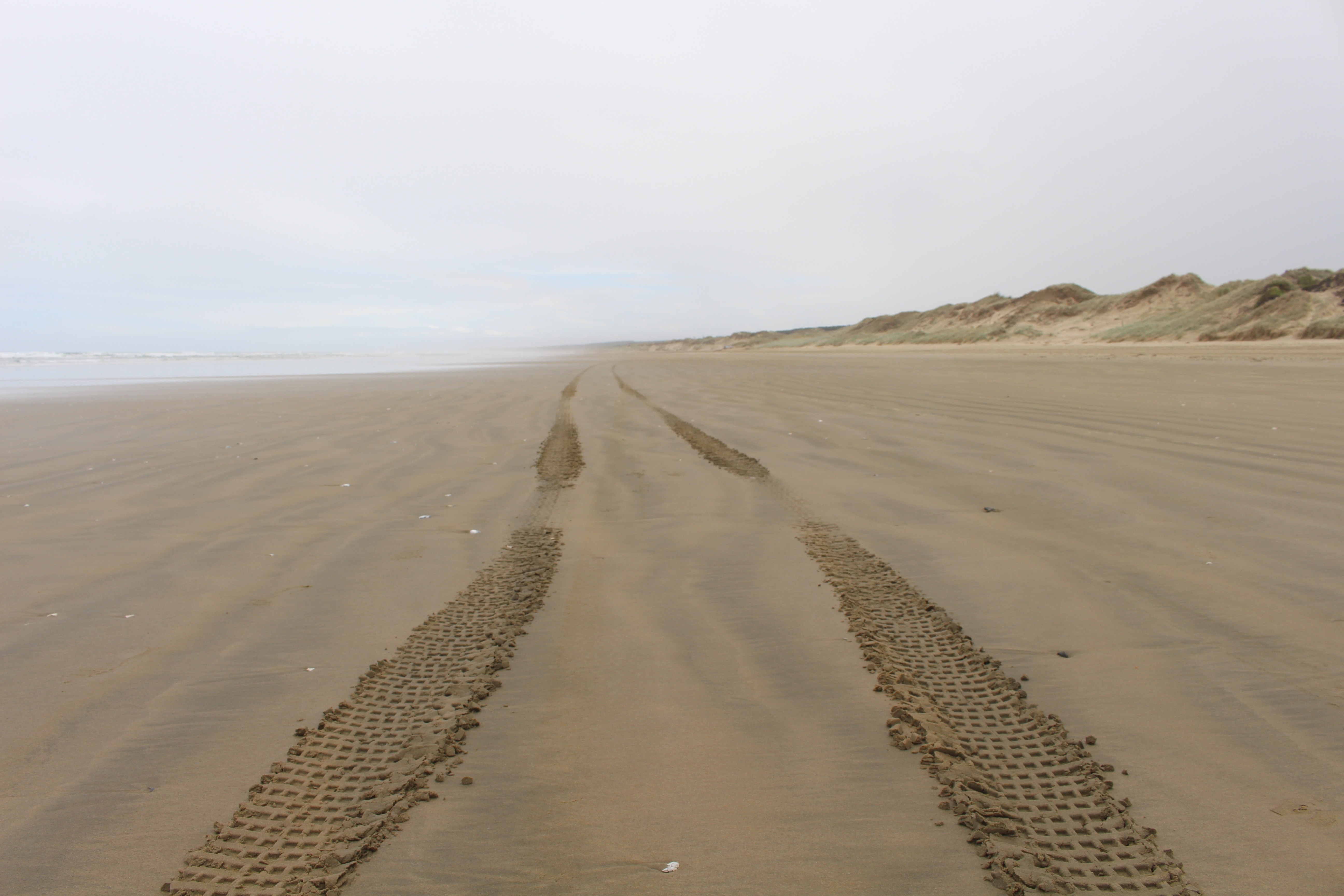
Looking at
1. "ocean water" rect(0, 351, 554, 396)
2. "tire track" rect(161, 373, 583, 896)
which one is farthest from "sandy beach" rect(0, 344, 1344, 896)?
"ocean water" rect(0, 351, 554, 396)

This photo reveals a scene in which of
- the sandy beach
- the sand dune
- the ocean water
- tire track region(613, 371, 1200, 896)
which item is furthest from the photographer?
the sand dune

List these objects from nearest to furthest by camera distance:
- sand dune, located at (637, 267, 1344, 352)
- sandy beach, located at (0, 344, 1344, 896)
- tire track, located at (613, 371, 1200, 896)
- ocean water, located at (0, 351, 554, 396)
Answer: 1. tire track, located at (613, 371, 1200, 896)
2. sandy beach, located at (0, 344, 1344, 896)
3. ocean water, located at (0, 351, 554, 396)
4. sand dune, located at (637, 267, 1344, 352)

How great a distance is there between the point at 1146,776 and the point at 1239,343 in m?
26.3

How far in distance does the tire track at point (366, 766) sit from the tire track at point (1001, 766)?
1.36 metres

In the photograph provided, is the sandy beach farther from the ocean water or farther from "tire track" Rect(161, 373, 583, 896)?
the ocean water

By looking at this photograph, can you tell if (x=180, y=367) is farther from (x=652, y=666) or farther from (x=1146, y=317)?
(x=1146, y=317)

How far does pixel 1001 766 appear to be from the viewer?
1.95 meters

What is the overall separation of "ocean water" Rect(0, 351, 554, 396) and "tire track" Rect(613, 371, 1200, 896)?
1831 cm

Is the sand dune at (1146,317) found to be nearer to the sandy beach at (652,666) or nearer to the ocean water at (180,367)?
the sandy beach at (652,666)

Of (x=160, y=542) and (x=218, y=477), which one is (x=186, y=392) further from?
(x=160, y=542)

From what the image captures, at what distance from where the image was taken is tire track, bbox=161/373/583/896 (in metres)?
1.64

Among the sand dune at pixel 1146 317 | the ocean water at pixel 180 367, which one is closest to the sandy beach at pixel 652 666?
the ocean water at pixel 180 367

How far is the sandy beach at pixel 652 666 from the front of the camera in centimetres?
168

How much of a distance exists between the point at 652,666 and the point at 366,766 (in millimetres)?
980
